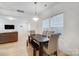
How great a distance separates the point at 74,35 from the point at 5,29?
163 centimetres

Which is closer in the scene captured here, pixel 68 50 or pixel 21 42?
pixel 68 50

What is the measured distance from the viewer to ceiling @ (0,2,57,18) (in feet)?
6.35

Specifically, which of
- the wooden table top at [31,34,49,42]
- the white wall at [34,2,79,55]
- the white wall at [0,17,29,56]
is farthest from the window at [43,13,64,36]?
the white wall at [0,17,29,56]

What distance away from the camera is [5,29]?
211 centimetres

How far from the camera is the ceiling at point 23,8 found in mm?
1936

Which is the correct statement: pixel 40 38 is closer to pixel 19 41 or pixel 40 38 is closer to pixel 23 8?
pixel 19 41

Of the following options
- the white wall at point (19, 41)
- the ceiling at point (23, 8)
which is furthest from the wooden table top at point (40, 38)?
the ceiling at point (23, 8)

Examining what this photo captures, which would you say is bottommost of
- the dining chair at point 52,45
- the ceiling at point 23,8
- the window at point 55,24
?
the dining chair at point 52,45

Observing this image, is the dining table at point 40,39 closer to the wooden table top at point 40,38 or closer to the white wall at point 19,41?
the wooden table top at point 40,38

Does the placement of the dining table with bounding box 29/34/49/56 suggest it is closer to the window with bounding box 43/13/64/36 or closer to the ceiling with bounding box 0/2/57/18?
the window with bounding box 43/13/64/36

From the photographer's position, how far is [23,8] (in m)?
2.05

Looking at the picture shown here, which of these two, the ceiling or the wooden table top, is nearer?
the ceiling

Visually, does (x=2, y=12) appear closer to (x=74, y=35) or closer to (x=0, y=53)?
(x=0, y=53)

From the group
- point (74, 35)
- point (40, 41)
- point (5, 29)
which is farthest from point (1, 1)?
point (74, 35)
